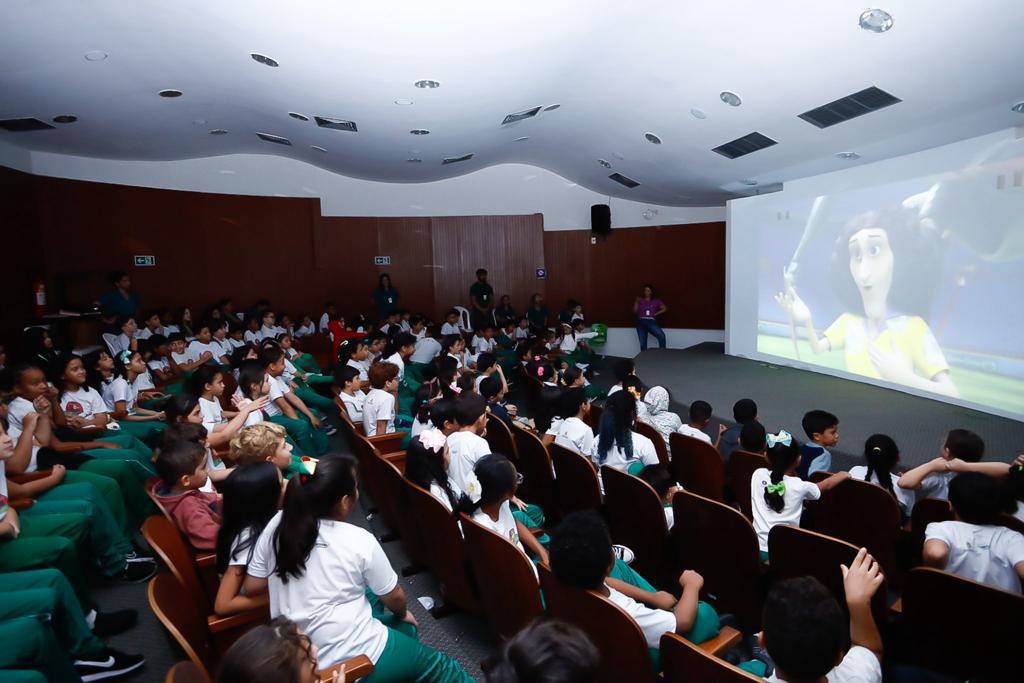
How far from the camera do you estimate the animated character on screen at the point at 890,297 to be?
5809 millimetres

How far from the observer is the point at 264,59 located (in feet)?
17.1

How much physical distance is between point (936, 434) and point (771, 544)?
12.0ft

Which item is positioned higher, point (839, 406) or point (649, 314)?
point (649, 314)

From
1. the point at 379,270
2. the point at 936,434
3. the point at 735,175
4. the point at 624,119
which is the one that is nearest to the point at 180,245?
the point at 379,270

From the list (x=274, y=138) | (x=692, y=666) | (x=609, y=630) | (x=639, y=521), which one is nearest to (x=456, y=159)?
(x=274, y=138)

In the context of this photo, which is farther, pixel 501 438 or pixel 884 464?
pixel 501 438

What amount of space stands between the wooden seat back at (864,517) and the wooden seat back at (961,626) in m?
0.84

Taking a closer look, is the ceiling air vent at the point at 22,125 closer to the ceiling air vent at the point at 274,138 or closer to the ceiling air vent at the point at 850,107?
the ceiling air vent at the point at 274,138

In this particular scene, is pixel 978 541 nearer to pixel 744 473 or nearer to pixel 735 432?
pixel 744 473

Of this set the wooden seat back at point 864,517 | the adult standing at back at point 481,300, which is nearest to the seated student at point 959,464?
the wooden seat back at point 864,517

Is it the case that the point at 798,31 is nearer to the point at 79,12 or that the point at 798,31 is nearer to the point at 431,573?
the point at 431,573

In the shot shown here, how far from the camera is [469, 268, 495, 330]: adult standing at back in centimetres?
1116

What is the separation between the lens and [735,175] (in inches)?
326

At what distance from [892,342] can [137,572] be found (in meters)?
7.10
